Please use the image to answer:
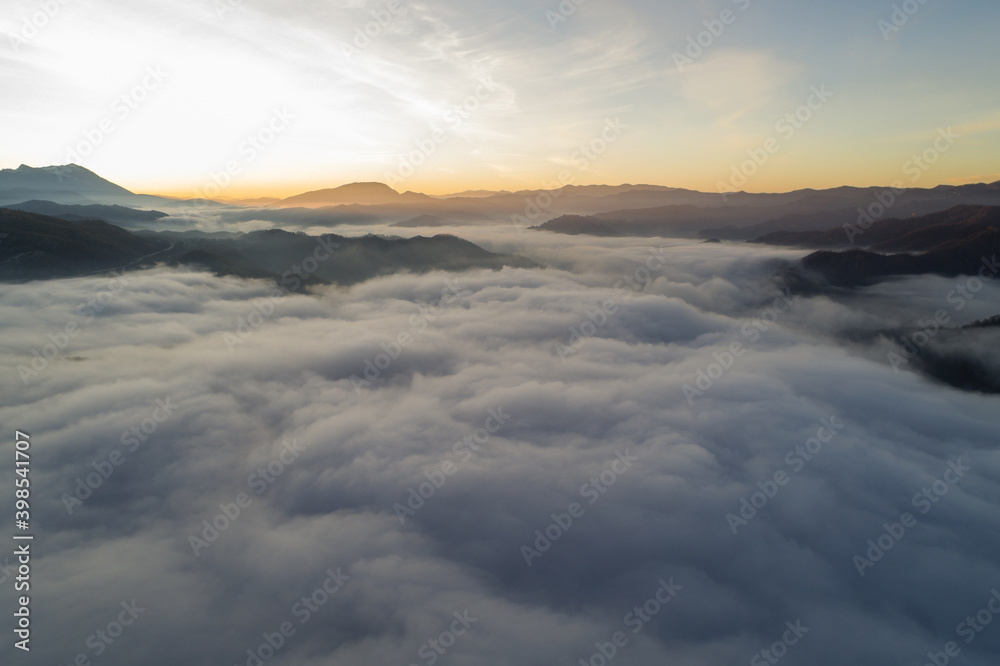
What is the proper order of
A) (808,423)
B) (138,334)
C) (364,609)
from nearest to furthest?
1. (364,609)
2. (808,423)
3. (138,334)

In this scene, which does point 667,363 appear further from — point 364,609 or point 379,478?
point 364,609

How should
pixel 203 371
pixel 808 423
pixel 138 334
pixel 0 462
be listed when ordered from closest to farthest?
pixel 0 462, pixel 808 423, pixel 203 371, pixel 138 334

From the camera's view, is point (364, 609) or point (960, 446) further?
point (960, 446)

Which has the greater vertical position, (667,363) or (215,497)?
(667,363)

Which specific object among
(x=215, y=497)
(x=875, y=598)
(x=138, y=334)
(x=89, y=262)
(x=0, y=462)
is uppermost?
(x=89, y=262)

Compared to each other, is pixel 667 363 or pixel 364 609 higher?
pixel 667 363

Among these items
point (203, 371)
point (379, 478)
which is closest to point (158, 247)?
point (203, 371)

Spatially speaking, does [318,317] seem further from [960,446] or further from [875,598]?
[960,446]

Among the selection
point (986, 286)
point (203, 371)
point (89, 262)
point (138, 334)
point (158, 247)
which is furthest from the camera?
point (986, 286)

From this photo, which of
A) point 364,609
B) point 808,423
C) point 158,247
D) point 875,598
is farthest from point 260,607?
point 158,247
